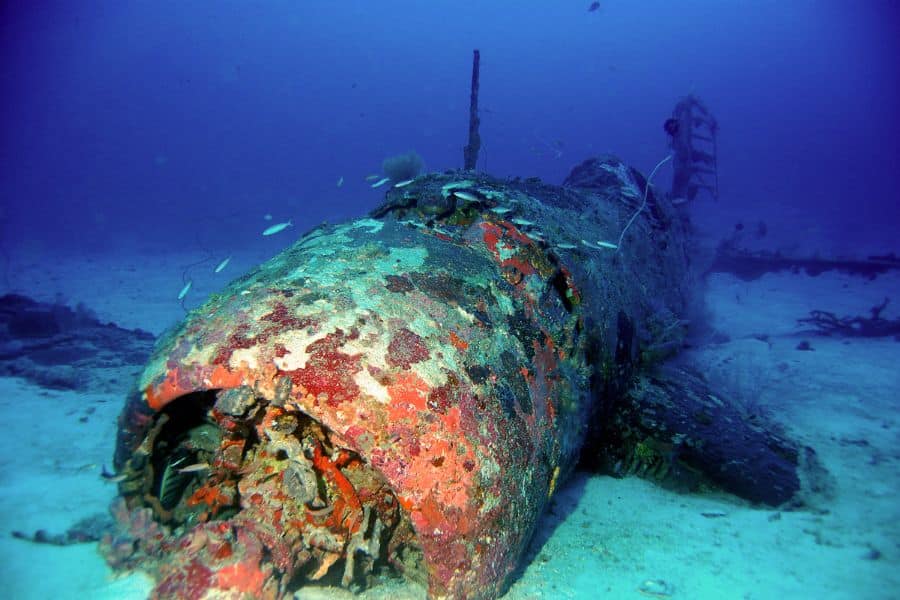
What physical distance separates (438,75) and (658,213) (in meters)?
166

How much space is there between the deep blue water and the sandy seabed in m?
34.6

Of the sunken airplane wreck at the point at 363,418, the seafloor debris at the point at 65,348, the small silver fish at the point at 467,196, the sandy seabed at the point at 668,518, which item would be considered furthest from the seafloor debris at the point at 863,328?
the seafloor debris at the point at 65,348

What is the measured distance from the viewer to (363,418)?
1.70 meters

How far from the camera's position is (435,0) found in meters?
152

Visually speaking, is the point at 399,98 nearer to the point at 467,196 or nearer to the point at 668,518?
the point at 467,196

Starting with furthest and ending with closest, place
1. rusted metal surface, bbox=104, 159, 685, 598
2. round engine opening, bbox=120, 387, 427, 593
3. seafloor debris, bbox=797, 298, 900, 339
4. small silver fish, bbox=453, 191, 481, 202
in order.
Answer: seafloor debris, bbox=797, 298, 900, 339 < small silver fish, bbox=453, 191, 481, 202 < round engine opening, bbox=120, 387, 427, 593 < rusted metal surface, bbox=104, 159, 685, 598

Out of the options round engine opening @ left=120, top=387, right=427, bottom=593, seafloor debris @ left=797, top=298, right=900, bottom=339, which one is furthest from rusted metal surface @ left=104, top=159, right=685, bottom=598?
seafloor debris @ left=797, top=298, right=900, bottom=339

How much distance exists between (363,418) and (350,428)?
0.06m

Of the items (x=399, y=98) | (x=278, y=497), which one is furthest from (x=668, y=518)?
(x=399, y=98)

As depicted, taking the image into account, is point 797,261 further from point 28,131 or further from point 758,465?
point 28,131

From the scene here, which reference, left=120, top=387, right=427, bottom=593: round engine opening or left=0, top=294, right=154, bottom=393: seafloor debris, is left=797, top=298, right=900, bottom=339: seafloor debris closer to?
left=120, top=387, right=427, bottom=593: round engine opening

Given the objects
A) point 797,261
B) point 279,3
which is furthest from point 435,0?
point 797,261

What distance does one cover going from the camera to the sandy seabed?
2.23 meters

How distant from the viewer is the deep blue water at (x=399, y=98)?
56812mm
